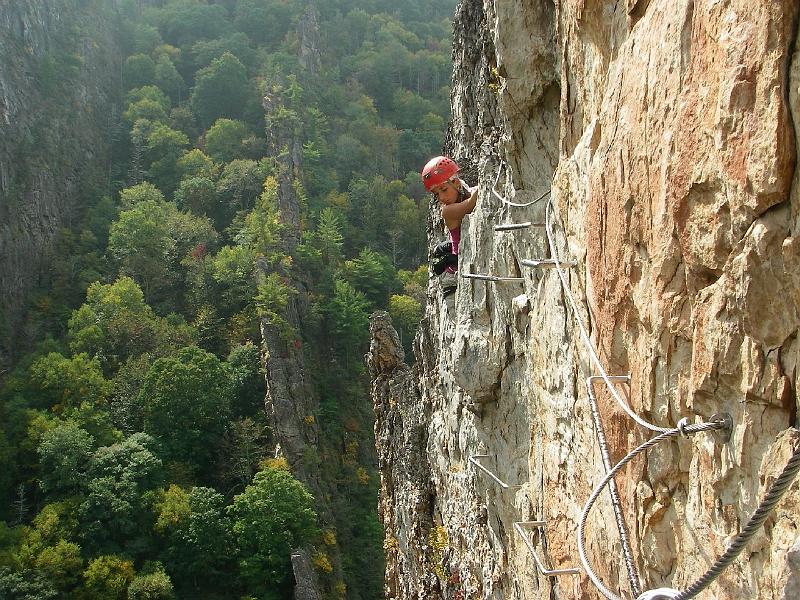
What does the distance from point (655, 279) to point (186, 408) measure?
1121 inches

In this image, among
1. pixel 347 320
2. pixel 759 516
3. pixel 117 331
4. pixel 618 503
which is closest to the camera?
pixel 759 516

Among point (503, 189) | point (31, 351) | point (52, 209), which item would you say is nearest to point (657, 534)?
point (503, 189)

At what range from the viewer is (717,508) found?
9.11ft

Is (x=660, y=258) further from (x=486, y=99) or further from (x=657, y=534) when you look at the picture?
(x=486, y=99)

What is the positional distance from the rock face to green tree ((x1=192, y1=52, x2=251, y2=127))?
2020 inches

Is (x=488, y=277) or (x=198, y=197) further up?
(x=198, y=197)

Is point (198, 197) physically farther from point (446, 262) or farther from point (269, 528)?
point (446, 262)

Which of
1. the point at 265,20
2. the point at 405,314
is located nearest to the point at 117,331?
the point at 405,314

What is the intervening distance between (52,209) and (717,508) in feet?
144

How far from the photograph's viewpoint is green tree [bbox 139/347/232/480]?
29.1 meters

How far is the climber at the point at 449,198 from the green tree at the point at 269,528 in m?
18.1

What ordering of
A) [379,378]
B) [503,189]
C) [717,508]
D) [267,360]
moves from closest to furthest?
[717,508]
[503,189]
[379,378]
[267,360]

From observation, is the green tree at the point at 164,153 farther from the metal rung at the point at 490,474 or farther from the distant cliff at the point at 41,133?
the metal rung at the point at 490,474

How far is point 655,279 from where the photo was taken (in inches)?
124
